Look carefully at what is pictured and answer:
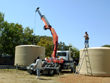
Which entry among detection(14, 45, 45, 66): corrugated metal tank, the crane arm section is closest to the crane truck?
the crane arm section

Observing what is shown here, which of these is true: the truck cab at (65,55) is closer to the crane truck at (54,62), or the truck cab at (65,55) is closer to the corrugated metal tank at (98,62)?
the crane truck at (54,62)

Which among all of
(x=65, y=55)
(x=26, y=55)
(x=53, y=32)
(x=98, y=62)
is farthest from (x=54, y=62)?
(x=98, y=62)

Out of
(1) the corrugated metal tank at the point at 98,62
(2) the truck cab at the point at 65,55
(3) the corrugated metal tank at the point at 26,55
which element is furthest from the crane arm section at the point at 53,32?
(1) the corrugated metal tank at the point at 98,62

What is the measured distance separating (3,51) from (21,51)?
1244cm

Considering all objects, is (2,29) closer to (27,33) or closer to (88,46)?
(27,33)

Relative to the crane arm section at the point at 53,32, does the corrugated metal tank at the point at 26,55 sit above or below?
below

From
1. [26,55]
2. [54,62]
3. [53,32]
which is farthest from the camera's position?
[53,32]

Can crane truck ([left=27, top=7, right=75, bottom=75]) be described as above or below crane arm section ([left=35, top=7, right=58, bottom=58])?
below

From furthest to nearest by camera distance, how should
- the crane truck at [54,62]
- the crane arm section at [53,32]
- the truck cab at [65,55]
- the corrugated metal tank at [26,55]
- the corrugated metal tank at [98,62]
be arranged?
the truck cab at [65,55] → the crane arm section at [53,32] → the corrugated metal tank at [26,55] → the crane truck at [54,62] → the corrugated metal tank at [98,62]

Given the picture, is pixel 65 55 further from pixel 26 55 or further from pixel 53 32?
pixel 26 55

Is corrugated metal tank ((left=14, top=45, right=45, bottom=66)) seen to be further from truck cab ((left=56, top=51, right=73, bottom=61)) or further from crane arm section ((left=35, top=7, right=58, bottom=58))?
truck cab ((left=56, top=51, right=73, bottom=61))

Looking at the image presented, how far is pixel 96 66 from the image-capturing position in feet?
46.9

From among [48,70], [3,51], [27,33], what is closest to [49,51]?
[27,33]

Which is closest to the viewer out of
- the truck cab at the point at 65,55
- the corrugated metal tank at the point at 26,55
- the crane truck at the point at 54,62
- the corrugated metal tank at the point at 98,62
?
the corrugated metal tank at the point at 98,62
